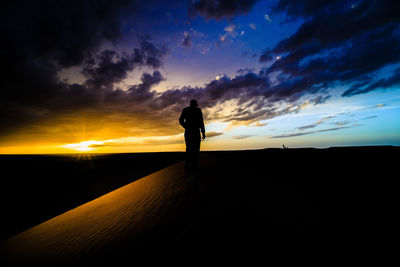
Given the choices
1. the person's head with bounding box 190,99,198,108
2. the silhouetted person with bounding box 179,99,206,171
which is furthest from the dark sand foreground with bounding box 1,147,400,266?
the person's head with bounding box 190,99,198,108

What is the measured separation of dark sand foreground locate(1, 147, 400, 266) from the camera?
1556 millimetres

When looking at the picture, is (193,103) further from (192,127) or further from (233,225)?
(233,225)

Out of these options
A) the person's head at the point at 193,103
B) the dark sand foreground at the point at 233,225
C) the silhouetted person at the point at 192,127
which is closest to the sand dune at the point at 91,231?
the dark sand foreground at the point at 233,225

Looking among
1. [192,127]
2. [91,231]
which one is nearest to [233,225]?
[91,231]

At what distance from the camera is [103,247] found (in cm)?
219

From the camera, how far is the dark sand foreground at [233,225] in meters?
1.56

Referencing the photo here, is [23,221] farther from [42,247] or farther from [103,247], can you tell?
[103,247]

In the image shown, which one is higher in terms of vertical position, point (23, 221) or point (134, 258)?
point (134, 258)

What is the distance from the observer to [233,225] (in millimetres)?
1907

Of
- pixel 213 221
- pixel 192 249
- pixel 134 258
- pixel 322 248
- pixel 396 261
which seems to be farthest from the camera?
pixel 213 221

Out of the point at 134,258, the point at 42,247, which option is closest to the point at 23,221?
the point at 42,247

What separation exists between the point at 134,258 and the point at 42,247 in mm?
Answer: 2386

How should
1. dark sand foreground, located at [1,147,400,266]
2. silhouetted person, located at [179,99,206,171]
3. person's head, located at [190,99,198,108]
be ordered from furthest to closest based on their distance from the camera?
person's head, located at [190,99,198,108] < silhouetted person, located at [179,99,206,171] < dark sand foreground, located at [1,147,400,266]

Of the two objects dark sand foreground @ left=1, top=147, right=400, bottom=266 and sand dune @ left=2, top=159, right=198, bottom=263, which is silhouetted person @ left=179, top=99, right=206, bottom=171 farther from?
sand dune @ left=2, top=159, right=198, bottom=263
